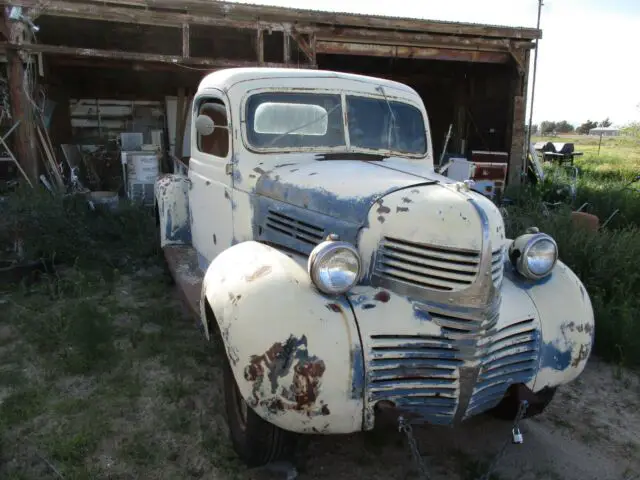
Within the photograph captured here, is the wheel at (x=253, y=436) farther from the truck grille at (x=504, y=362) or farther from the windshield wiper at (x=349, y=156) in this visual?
the windshield wiper at (x=349, y=156)

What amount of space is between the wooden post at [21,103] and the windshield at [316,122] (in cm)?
600

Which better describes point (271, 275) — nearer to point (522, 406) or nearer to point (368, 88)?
point (522, 406)

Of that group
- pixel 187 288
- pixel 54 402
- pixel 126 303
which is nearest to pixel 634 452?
pixel 187 288

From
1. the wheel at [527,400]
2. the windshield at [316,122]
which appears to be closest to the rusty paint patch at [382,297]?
the wheel at [527,400]

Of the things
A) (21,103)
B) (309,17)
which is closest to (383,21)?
(309,17)

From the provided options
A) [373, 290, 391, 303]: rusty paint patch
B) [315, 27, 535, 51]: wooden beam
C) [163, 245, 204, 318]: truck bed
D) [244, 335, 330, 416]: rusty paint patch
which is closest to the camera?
[244, 335, 330, 416]: rusty paint patch

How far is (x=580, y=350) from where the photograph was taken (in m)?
2.75

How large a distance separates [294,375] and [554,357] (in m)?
1.37

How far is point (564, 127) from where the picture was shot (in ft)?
221

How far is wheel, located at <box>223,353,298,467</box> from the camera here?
2.59m

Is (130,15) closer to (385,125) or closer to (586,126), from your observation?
(385,125)

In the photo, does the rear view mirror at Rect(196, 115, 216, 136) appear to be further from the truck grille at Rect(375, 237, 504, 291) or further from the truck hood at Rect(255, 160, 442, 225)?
the truck grille at Rect(375, 237, 504, 291)

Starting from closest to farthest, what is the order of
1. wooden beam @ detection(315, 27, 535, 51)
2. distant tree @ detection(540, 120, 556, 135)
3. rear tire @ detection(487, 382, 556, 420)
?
rear tire @ detection(487, 382, 556, 420) < wooden beam @ detection(315, 27, 535, 51) < distant tree @ detection(540, 120, 556, 135)

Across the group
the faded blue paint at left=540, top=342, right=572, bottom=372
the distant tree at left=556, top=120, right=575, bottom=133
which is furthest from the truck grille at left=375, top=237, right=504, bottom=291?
the distant tree at left=556, top=120, right=575, bottom=133
